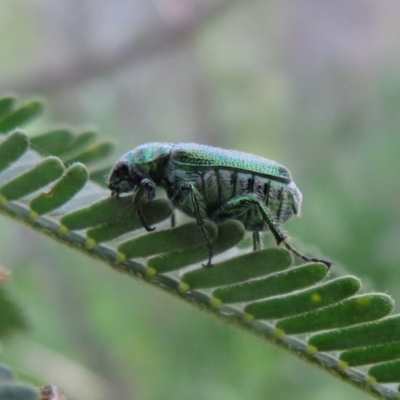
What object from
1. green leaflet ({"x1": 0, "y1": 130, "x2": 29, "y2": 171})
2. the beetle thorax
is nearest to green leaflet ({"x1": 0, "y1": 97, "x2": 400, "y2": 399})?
green leaflet ({"x1": 0, "y1": 130, "x2": 29, "y2": 171})

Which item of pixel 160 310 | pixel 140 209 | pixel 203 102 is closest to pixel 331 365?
pixel 140 209

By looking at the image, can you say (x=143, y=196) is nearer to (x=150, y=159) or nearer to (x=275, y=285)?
(x=150, y=159)

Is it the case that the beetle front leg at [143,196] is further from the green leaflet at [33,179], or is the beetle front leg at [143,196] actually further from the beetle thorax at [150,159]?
the green leaflet at [33,179]

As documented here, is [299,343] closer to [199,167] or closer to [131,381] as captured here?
[199,167]

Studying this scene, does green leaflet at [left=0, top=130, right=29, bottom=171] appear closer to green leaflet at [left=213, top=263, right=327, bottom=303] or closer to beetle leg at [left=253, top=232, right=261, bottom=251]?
green leaflet at [left=213, top=263, right=327, bottom=303]

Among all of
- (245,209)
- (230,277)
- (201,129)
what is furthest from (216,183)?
(201,129)

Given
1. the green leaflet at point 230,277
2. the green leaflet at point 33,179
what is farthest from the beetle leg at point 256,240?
the green leaflet at point 33,179

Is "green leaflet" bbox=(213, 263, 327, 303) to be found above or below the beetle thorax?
below
